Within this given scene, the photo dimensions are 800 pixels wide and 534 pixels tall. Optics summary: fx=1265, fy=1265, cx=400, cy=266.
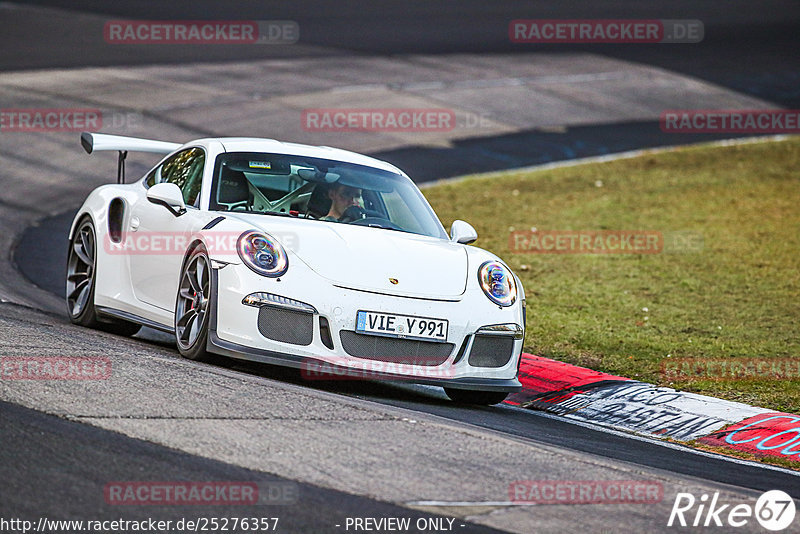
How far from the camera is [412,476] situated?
17.2ft

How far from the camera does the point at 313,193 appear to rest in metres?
8.20

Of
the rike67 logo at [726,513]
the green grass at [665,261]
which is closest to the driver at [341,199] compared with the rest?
the green grass at [665,261]

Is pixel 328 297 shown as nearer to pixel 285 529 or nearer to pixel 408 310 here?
pixel 408 310

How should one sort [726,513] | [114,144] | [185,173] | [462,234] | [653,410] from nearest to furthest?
1. [726,513]
2. [653,410]
3. [462,234]
4. [185,173]
5. [114,144]

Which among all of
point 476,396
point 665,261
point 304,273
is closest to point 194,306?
point 304,273

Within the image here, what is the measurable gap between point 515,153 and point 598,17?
46.1 ft

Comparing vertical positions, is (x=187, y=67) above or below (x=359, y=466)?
above

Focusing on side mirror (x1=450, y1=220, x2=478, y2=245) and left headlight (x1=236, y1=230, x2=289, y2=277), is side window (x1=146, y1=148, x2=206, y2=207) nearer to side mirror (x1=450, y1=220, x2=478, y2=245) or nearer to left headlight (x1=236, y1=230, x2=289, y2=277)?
left headlight (x1=236, y1=230, x2=289, y2=277)

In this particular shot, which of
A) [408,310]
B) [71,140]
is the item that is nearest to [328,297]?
[408,310]

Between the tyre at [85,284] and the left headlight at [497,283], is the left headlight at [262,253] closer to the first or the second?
the left headlight at [497,283]

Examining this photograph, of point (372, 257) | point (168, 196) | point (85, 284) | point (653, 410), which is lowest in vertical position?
point (653, 410)

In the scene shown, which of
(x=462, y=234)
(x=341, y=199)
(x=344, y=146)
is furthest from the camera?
(x=344, y=146)

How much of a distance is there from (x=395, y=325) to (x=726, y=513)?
2.41 metres

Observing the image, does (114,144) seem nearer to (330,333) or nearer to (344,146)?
(330,333)
